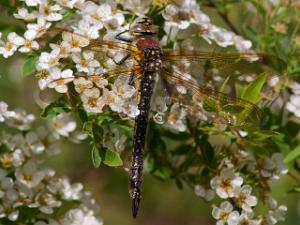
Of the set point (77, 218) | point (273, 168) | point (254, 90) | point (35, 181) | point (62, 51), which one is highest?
point (62, 51)

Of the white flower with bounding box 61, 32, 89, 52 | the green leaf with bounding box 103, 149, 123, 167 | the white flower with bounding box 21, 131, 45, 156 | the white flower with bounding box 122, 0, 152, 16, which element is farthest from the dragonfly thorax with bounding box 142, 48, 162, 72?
the white flower with bounding box 21, 131, 45, 156

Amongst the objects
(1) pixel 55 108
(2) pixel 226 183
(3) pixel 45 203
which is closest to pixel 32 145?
(3) pixel 45 203

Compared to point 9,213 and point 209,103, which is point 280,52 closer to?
point 209,103

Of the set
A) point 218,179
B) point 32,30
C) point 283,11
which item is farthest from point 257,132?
point 32,30

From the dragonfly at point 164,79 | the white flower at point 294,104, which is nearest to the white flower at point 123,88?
the dragonfly at point 164,79

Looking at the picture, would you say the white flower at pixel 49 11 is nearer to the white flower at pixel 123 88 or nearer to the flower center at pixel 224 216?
the white flower at pixel 123 88

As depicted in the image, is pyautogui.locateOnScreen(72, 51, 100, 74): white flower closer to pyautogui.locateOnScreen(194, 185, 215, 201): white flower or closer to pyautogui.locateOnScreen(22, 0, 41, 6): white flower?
pyautogui.locateOnScreen(22, 0, 41, 6): white flower

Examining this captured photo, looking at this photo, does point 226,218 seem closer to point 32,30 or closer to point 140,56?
point 140,56
